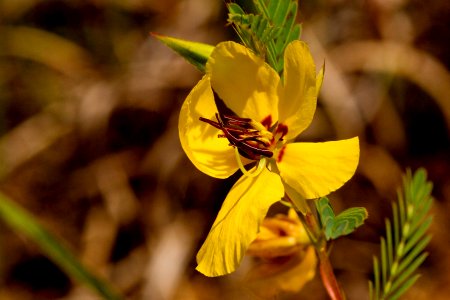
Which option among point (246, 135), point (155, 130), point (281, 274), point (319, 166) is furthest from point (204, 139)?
point (155, 130)

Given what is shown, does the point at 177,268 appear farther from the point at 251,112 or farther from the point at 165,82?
the point at 251,112

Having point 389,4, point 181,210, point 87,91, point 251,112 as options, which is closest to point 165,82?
point 87,91

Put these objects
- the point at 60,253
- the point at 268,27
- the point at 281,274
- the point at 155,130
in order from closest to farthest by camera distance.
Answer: the point at 268,27 → the point at 281,274 → the point at 60,253 → the point at 155,130

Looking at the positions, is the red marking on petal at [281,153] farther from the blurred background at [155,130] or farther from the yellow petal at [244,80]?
Result: the blurred background at [155,130]

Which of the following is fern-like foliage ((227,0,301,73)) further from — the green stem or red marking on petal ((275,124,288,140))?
the green stem

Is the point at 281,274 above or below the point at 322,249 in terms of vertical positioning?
below

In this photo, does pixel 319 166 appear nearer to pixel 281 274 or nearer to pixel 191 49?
pixel 191 49
